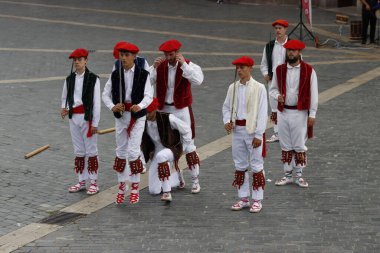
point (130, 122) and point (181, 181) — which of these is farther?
point (181, 181)

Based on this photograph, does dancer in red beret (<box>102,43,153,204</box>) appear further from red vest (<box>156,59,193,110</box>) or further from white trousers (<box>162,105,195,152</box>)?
white trousers (<box>162,105,195,152</box>)

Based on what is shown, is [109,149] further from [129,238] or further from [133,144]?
[129,238]

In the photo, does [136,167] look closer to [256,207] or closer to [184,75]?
[184,75]

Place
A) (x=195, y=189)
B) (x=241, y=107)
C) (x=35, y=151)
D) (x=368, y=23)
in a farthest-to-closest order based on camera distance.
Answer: (x=368, y=23)
(x=35, y=151)
(x=195, y=189)
(x=241, y=107)

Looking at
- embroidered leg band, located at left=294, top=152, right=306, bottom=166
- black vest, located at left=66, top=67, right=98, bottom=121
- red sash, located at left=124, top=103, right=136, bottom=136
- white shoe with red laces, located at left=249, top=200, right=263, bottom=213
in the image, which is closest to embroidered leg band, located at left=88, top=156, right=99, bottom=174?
black vest, located at left=66, top=67, right=98, bottom=121

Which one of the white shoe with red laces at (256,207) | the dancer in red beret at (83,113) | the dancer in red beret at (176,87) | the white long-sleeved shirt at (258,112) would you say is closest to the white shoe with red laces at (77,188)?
the dancer in red beret at (83,113)

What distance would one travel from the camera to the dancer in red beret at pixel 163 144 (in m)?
11.2

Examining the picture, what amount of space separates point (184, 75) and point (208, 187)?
156 cm

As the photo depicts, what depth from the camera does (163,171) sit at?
11203 millimetres

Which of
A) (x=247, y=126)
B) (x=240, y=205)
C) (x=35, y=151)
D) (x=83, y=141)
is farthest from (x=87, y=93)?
(x=240, y=205)

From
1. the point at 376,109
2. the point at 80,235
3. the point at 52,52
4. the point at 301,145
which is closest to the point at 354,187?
the point at 301,145

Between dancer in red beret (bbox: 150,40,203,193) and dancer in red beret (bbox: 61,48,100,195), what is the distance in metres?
0.79

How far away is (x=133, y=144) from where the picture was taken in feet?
36.4

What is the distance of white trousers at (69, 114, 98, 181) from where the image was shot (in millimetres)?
11570
